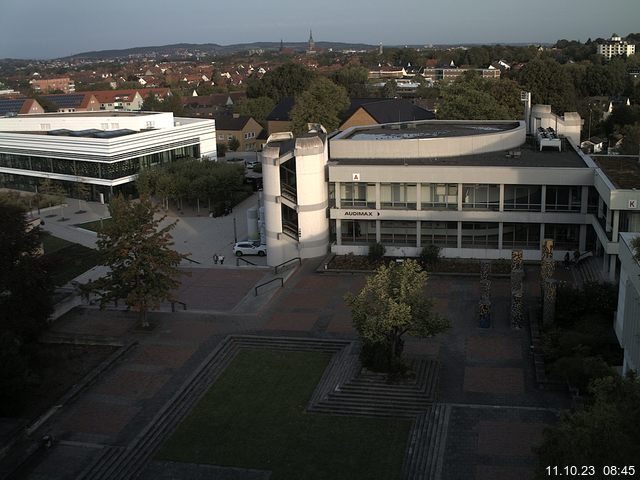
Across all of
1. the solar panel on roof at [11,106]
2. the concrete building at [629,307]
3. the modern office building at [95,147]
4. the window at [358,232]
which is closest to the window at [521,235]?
the window at [358,232]

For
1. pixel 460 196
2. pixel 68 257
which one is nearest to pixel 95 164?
pixel 68 257

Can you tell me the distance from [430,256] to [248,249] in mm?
10728

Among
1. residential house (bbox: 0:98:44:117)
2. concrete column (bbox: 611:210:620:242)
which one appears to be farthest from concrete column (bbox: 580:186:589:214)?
residential house (bbox: 0:98:44:117)

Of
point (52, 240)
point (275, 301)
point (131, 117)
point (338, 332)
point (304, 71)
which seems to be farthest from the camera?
point (304, 71)

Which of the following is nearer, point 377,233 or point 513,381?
point 513,381

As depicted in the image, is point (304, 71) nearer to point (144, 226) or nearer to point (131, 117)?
point (131, 117)

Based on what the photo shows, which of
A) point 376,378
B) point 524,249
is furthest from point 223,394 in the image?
point 524,249

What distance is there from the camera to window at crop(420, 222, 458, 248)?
37281 millimetres

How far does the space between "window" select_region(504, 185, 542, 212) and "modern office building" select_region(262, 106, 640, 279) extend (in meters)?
0.05

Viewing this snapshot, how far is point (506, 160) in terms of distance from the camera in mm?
38688

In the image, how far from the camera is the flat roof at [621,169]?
32216 mm

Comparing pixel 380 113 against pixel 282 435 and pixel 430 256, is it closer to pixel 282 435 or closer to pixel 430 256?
pixel 430 256

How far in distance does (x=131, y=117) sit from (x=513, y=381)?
5091cm

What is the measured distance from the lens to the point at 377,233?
38062 mm
